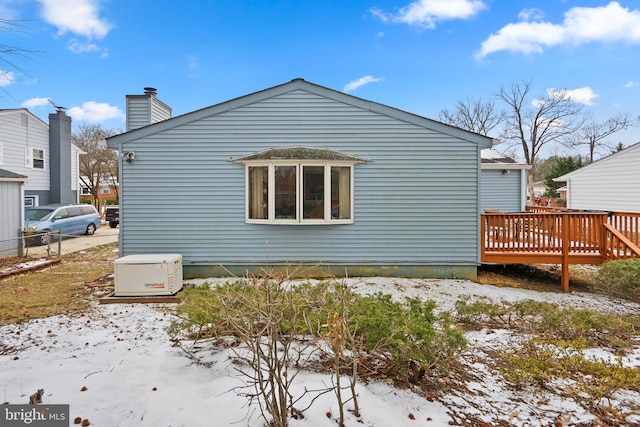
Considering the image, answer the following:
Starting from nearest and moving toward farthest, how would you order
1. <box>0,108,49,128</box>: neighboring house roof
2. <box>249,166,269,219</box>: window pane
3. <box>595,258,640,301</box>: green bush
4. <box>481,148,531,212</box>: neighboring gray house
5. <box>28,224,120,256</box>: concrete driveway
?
<box>595,258,640,301</box>: green bush
<box>249,166,269,219</box>: window pane
<box>28,224,120,256</box>: concrete driveway
<box>481,148,531,212</box>: neighboring gray house
<box>0,108,49,128</box>: neighboring house roof

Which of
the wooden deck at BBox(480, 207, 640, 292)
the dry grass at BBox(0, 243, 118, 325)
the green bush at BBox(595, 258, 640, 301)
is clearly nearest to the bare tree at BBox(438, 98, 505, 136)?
the wooden deck at BBox(480, 207, 640, 292)

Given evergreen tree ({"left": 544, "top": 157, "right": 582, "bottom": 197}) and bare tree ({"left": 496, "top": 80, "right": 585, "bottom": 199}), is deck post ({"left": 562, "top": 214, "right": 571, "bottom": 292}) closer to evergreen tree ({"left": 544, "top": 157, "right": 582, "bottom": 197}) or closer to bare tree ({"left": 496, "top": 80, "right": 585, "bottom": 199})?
bare tree ({"left": 496, "top": 80, "right": 585, "bottom": 199})

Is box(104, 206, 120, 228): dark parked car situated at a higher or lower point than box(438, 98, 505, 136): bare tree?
lower

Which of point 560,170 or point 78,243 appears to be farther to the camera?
point 560,170

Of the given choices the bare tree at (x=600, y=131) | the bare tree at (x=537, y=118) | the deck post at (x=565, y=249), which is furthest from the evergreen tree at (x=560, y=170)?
the deck post at (x=565, y=249)

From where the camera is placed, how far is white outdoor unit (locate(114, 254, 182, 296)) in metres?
6.44

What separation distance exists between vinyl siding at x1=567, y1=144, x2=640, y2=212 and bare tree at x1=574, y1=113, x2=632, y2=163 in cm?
1767

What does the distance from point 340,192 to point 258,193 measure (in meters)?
1.80

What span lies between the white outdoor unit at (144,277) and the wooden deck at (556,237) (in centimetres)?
666

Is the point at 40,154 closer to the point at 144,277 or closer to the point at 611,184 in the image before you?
the point at 144,277

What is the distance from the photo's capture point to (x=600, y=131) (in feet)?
117

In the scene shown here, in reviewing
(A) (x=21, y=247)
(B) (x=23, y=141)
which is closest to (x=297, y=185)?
(A) (x=21, y=247)

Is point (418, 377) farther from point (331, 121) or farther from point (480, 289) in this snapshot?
point (331, 121)

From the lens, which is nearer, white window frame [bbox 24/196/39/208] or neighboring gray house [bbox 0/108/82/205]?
neighboring gray house [bbox 0/108/82/205]
